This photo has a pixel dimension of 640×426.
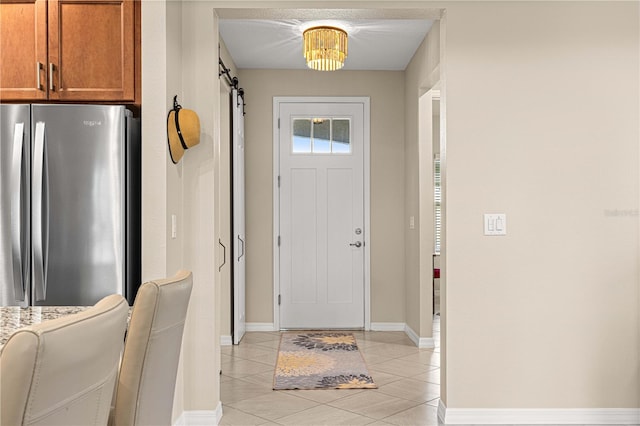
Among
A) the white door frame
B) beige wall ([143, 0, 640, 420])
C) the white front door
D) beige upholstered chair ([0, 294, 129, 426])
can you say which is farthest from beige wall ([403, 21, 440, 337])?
beige upholstered chair ([0, 294, 129, 426])

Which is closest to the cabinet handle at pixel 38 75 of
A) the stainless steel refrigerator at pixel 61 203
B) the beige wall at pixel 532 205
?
the stainless steel refrigerator at pixel 61 203

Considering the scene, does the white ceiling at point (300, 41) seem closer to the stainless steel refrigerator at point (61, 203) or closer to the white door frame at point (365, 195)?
the white door frame at point (365, 195)

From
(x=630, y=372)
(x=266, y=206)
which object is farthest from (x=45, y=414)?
(x=266, y=206)

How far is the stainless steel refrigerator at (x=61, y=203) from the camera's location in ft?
9.11

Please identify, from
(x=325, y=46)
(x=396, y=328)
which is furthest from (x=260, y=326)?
(x=325, y=46)

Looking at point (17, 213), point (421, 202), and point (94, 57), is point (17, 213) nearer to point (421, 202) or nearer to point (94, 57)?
point (94, 57)

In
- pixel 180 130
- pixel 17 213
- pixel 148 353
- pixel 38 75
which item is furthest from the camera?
pixel 180 130

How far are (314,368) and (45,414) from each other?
378 centimetres

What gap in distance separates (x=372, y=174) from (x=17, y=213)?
3827 millimetres

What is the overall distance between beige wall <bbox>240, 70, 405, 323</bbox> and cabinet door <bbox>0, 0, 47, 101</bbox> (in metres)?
3.11

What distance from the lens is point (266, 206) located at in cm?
602

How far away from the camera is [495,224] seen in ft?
10.9

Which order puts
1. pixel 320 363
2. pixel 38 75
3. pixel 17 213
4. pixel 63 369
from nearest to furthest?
pixel 63 369, pixel 17 213, pixel 38 75, pixel 320 363

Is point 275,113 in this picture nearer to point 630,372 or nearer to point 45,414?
point 630,372
